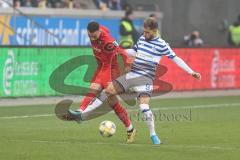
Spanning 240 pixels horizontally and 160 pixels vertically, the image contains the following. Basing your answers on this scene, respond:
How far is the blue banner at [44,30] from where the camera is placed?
2853 centimetres

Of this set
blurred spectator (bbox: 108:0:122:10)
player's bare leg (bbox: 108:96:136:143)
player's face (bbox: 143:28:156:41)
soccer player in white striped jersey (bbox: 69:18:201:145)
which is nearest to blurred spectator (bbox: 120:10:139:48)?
blurred spectator (bbox: 108:0:122:10)

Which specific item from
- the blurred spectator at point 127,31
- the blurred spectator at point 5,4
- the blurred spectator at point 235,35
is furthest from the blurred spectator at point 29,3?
the blurred spectator at point 235,35

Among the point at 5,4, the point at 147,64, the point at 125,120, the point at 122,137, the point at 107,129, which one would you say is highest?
the point at 5,4

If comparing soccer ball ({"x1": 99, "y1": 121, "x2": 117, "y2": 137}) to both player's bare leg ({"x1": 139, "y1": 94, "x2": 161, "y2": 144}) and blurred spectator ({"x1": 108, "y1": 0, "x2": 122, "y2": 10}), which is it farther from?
blurred spectator ({"x1": 108, "y1": 0, "x2": 122, "y2": 10})

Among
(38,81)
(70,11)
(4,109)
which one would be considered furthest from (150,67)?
(70,11)

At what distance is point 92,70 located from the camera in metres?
24.6

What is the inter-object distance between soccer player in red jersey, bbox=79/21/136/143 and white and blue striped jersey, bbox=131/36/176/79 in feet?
2.12

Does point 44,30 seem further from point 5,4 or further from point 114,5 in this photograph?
point 114,5

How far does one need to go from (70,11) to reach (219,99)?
7849mm

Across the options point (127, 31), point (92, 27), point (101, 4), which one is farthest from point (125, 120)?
point (101, 4)

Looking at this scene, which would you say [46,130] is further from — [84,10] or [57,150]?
[84,10]

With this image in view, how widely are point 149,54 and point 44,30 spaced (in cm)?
1588

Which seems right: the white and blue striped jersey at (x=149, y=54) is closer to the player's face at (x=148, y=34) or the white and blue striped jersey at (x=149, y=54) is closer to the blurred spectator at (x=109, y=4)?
the player's face at (x=148, y=34)

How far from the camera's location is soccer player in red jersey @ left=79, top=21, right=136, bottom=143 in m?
14.8
